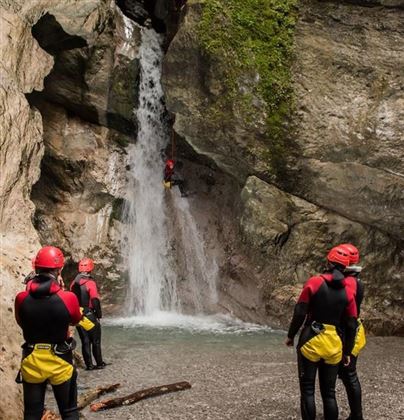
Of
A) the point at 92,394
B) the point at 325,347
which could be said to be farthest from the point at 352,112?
the point at 92,394

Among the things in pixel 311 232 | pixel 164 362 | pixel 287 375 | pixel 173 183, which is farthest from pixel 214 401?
pixel 173 183

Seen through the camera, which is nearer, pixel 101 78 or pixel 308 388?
pixel 308 388

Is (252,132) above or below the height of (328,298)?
above

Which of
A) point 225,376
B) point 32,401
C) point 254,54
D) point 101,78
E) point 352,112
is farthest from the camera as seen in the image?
point 101,78

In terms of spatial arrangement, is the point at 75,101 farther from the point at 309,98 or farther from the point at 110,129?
the point at 309,98

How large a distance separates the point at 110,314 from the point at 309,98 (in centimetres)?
1074

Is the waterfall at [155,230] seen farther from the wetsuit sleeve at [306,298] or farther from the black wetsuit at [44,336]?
the black wetsuit at [44,336]

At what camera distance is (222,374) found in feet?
31.7

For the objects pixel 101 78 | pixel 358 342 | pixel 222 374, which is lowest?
pixel 222 374

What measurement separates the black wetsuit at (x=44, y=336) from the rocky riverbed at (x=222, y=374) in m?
1.64

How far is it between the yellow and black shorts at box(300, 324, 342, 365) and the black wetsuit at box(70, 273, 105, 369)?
16.1ft

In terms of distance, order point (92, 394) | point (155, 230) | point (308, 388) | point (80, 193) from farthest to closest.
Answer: point (155, 230) < point (80, 193) < point (92, 394) < point (308, 388)

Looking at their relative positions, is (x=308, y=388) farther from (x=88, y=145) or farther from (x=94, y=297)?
(x=88, y=145)

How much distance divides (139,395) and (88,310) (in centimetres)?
267
